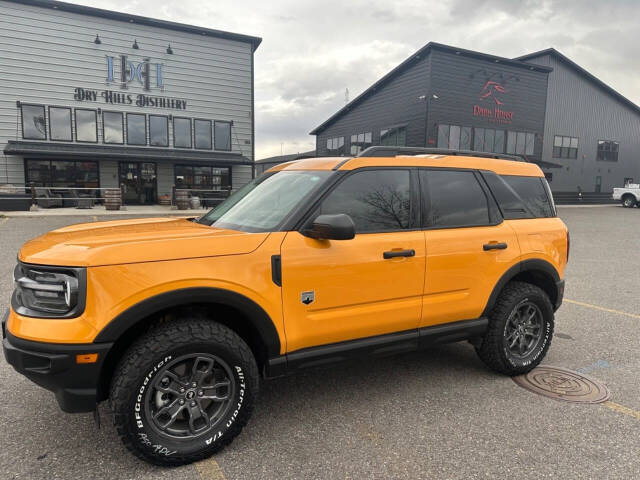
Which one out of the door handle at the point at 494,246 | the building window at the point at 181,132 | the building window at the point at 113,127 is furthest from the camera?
the building window at the point at 181,132

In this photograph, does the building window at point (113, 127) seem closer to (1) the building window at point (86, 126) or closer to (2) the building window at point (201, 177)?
(1) the building window at point (86, 126)

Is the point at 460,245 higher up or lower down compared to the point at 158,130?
lower down

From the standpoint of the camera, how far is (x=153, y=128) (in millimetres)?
22688

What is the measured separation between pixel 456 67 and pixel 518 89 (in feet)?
19.5

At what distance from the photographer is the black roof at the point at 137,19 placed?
2009 centimetres

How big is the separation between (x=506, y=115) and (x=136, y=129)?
2369 cm

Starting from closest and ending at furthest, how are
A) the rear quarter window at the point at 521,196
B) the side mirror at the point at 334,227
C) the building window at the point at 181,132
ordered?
the side mirror at the point at 334,227, the rear quarter window at the point at 521,196, the building window at the point at 181,132

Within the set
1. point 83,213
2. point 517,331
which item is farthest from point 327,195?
point 83,213

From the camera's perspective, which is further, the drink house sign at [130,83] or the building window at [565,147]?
the building window at [565,147]

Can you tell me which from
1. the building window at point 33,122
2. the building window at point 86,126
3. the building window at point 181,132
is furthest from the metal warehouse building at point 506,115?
the building window at point 33,122

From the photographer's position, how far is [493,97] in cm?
2945

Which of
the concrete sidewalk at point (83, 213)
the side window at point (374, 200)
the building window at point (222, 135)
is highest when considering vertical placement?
the building window at point (222, 135)

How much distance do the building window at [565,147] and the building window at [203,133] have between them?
86.3 ft

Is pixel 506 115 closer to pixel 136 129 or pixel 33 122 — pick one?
pixel 136 129
